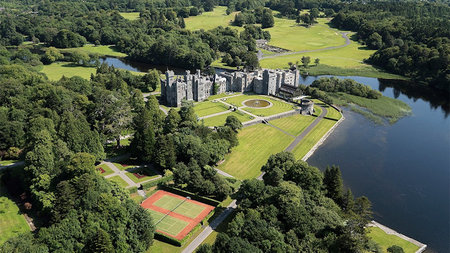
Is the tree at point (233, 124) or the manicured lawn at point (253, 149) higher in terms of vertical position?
the tree at point (233, 124)

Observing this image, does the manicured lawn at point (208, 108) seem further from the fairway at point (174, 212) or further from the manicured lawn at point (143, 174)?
the fairway at point (174, 212)

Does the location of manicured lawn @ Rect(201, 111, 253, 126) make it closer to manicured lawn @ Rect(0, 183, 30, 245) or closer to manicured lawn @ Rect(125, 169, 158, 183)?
manicured lawn @ Rect(125, 169, 158, 183)

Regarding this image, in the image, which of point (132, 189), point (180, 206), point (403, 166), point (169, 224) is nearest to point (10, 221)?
point (132, 189)

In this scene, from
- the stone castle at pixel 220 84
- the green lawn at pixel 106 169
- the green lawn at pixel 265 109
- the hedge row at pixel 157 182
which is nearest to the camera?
the hedge row at pixel 157 182

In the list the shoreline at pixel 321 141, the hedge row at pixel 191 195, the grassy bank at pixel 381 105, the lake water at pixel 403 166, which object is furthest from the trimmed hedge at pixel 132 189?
the grassy bank at pixel 381 105

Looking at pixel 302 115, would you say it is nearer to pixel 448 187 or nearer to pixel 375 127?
pixel 375 127

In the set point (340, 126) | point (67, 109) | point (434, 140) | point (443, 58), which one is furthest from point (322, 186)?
point (443, 58)
